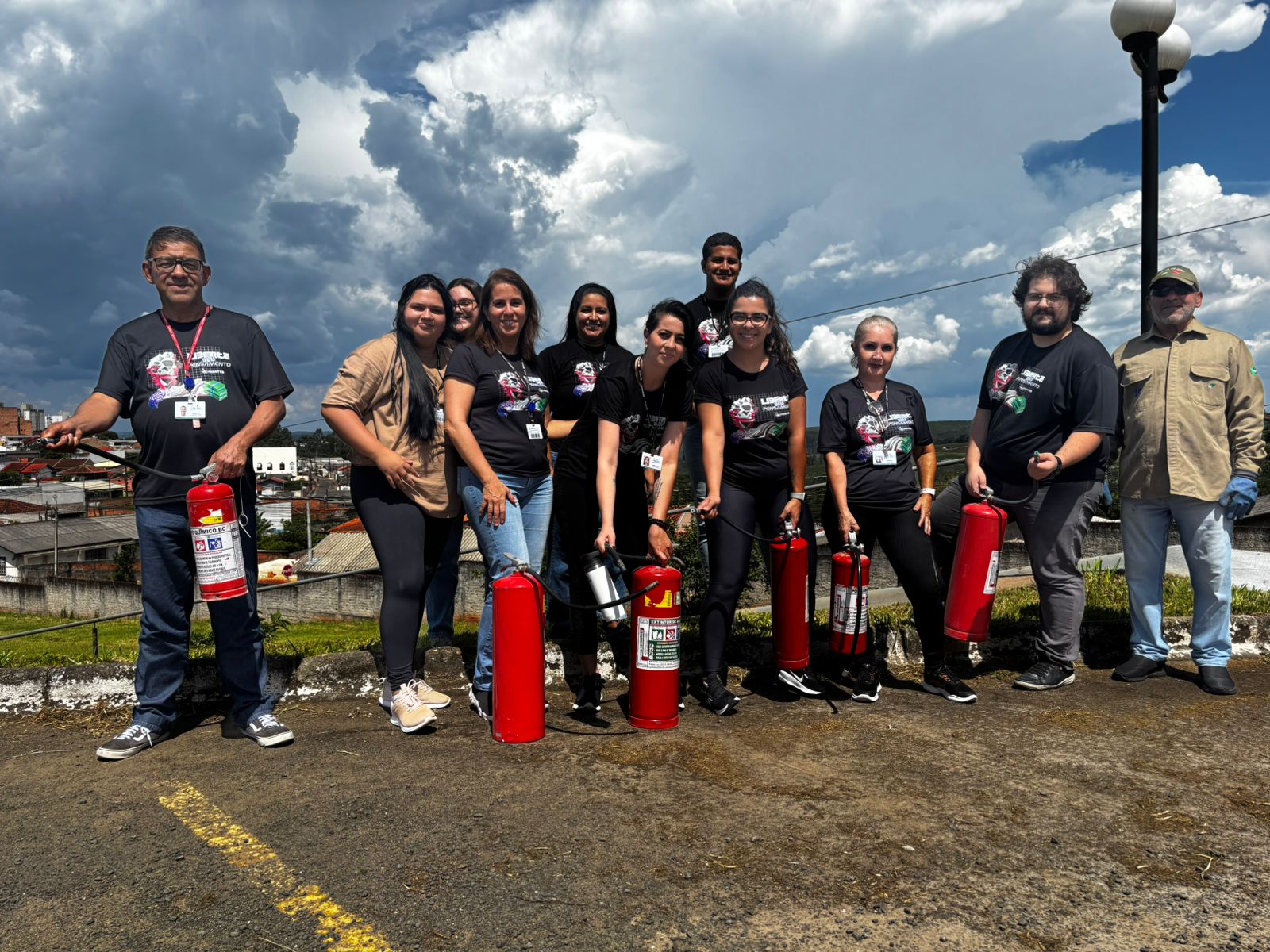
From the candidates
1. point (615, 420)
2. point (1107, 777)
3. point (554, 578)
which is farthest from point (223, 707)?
point (1107, 777)

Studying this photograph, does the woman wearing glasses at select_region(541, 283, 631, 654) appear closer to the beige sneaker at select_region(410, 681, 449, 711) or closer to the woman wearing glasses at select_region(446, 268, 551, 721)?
the woman wearing glasses at select_region(446, 268, 551, 721)

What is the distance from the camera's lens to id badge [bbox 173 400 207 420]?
147 inches

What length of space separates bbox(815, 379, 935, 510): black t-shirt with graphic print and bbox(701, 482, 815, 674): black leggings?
1.31 ft

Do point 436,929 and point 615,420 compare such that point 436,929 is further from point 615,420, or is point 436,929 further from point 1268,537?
point 1268,537

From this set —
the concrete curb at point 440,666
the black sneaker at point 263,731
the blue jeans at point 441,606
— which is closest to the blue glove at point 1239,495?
the concrete curb at point 440,666

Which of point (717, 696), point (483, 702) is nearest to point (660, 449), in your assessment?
point (717, 696)

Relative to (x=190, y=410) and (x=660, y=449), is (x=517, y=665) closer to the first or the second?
(x=660, y=449)

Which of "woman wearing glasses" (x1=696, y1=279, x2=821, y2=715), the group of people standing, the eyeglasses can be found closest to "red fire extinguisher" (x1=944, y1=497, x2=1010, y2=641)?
the group of people standing

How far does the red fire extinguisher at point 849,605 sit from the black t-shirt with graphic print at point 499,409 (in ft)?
5.43

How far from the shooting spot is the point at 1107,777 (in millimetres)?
3311

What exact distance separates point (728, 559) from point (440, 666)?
5.45 feet

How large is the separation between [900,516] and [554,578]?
1863 millimetres

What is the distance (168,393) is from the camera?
3.75 m

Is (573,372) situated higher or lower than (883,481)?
higher
